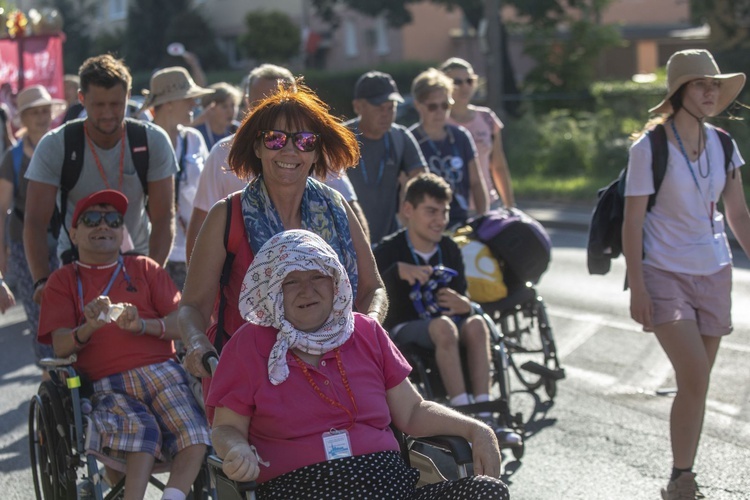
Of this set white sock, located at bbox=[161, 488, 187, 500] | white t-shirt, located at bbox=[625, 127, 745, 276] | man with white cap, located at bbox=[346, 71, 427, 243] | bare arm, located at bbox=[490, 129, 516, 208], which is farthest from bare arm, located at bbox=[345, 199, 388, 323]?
bare arm, located at bbox=[490, 129, 516, 208]

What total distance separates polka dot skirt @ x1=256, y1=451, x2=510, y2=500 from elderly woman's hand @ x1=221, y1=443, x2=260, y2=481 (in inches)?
6.7

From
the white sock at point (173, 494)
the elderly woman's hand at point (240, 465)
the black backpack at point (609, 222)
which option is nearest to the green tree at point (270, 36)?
the black backpack at point (609, 222)

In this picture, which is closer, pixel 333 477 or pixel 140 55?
pixel 333 477

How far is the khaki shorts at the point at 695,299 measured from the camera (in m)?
5.52

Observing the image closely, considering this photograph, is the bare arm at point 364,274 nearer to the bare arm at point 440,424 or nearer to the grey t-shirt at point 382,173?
the bare arm at point 440,424

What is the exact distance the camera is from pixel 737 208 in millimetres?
5762

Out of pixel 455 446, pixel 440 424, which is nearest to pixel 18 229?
pixel 440 424

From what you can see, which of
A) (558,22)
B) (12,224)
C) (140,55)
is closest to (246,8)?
(140,55)

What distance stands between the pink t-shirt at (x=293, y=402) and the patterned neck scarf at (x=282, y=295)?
46 mm

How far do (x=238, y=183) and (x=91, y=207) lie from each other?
2.26ft

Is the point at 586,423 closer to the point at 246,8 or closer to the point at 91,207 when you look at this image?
the point at 91,207

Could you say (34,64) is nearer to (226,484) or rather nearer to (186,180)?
(186,180)

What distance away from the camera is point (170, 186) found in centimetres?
623

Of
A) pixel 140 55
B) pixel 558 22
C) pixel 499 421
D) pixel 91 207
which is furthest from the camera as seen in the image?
pixel 140 55
